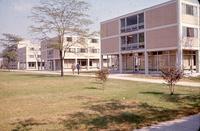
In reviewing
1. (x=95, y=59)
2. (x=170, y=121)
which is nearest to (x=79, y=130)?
(x=170, y=121)

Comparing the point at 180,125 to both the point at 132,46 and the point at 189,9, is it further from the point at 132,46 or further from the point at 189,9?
the point at 132,46

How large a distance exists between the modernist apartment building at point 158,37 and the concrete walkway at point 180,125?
21.0 meters

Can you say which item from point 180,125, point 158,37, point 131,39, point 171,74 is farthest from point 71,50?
point 180,125

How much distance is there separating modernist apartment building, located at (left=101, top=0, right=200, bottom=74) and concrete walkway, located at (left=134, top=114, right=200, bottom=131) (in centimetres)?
2099

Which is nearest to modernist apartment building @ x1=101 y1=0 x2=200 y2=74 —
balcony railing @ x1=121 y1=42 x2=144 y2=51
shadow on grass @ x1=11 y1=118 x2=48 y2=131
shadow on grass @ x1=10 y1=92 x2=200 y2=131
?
balcony railing @ x1=121 y1=42 x2=144 y2=51

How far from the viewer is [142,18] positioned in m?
41.8

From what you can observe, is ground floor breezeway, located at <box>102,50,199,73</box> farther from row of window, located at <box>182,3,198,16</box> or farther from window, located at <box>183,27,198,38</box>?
row of window, located at <box>182,3,198,16</box>

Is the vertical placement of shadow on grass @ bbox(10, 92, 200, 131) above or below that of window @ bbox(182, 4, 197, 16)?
below

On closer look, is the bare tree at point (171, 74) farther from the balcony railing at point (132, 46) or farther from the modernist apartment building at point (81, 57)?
the modernist apartment building at point (81, 57)

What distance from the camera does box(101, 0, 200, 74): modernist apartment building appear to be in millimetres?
34750

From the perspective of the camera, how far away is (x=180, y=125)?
7508 mm

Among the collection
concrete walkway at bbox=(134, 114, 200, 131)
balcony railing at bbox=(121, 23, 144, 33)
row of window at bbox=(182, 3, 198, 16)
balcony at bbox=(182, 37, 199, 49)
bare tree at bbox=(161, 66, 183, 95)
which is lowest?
concrete walkway at bbox=(134, 114, 200, 131)

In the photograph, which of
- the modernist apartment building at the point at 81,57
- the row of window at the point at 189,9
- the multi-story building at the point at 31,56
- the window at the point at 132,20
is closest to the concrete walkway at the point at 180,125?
the row of window at the point at 189,9

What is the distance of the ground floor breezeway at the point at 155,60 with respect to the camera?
3698 centimetres
